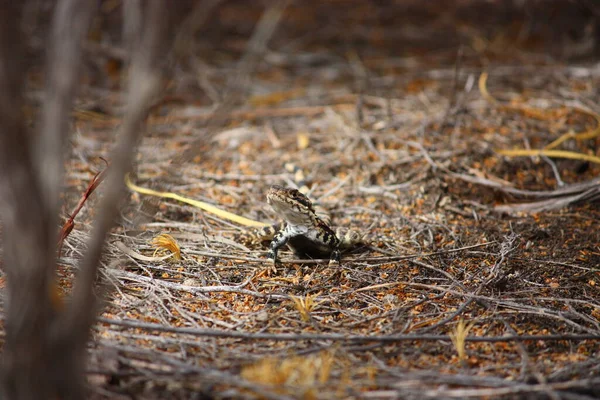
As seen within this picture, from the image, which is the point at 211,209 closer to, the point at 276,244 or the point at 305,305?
the point at 276,244

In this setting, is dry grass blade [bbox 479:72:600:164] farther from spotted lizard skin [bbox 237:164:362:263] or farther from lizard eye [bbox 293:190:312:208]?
lizard eye [bbox 293:190:312:208]

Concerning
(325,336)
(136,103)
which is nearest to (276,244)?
(325,336)

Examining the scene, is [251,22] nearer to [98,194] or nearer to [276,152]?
[276,152]

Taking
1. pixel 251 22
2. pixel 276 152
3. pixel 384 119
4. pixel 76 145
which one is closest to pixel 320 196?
pixel 276 152

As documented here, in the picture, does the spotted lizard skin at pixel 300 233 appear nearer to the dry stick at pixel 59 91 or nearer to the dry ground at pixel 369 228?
the dry ground at pixel 369 228

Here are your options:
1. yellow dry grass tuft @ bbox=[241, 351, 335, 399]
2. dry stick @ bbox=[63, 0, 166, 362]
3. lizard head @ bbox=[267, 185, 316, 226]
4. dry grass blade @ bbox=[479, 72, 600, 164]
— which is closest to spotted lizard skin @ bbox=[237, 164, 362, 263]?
lizard head @ bbox=[267, 185, 316, 226]

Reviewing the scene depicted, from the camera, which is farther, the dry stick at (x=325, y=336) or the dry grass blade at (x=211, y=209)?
the dry grass blade at (x=211, y=209)

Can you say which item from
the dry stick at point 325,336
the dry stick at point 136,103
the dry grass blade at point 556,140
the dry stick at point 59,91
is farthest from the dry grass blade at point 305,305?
the dry grass blade at point 556,140
